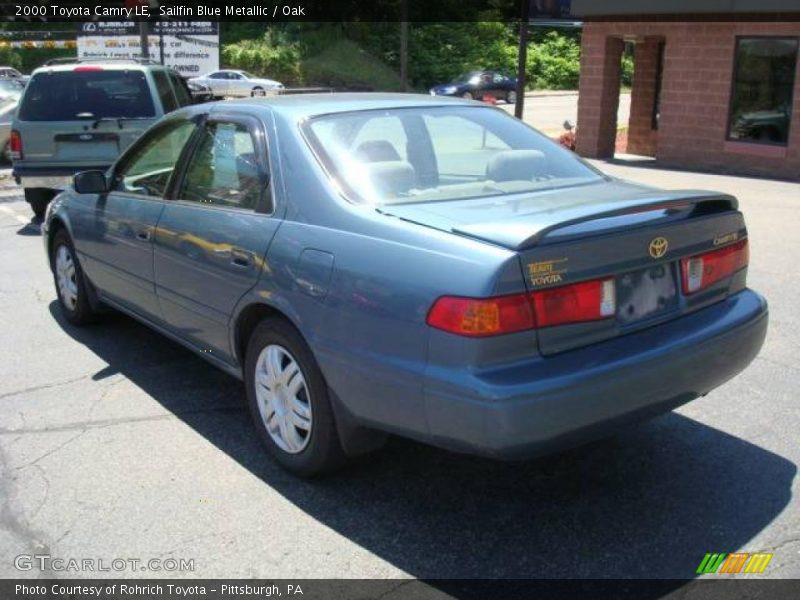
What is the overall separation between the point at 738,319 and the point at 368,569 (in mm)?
1912

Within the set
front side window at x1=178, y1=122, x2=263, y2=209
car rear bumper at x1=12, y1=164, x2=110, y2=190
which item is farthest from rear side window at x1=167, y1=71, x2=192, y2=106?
front side window at x1=178, y1=122, x2=263, y2=209

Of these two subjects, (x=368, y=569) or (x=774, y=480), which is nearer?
(x=368, y=569)

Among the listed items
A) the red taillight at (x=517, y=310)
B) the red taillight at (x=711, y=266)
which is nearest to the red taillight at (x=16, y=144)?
the red taillight at (x=517, y=310)

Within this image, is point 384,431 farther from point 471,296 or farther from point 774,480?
point 774,480

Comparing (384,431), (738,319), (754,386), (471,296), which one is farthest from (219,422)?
(754,386)

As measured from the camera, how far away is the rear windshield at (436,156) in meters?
3.75

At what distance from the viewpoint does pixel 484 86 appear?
39969 mm

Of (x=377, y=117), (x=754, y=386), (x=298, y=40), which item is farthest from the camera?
(x=298, y=40)

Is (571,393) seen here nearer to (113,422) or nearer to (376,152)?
(376,152)

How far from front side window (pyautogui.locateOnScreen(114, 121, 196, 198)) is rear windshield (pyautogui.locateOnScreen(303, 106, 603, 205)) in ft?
3.80

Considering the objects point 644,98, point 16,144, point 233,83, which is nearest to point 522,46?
point 644,98

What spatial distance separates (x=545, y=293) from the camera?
9.93 feet

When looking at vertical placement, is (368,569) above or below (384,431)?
below

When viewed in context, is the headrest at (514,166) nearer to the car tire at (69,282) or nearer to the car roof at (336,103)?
the car roof at (336,103)
